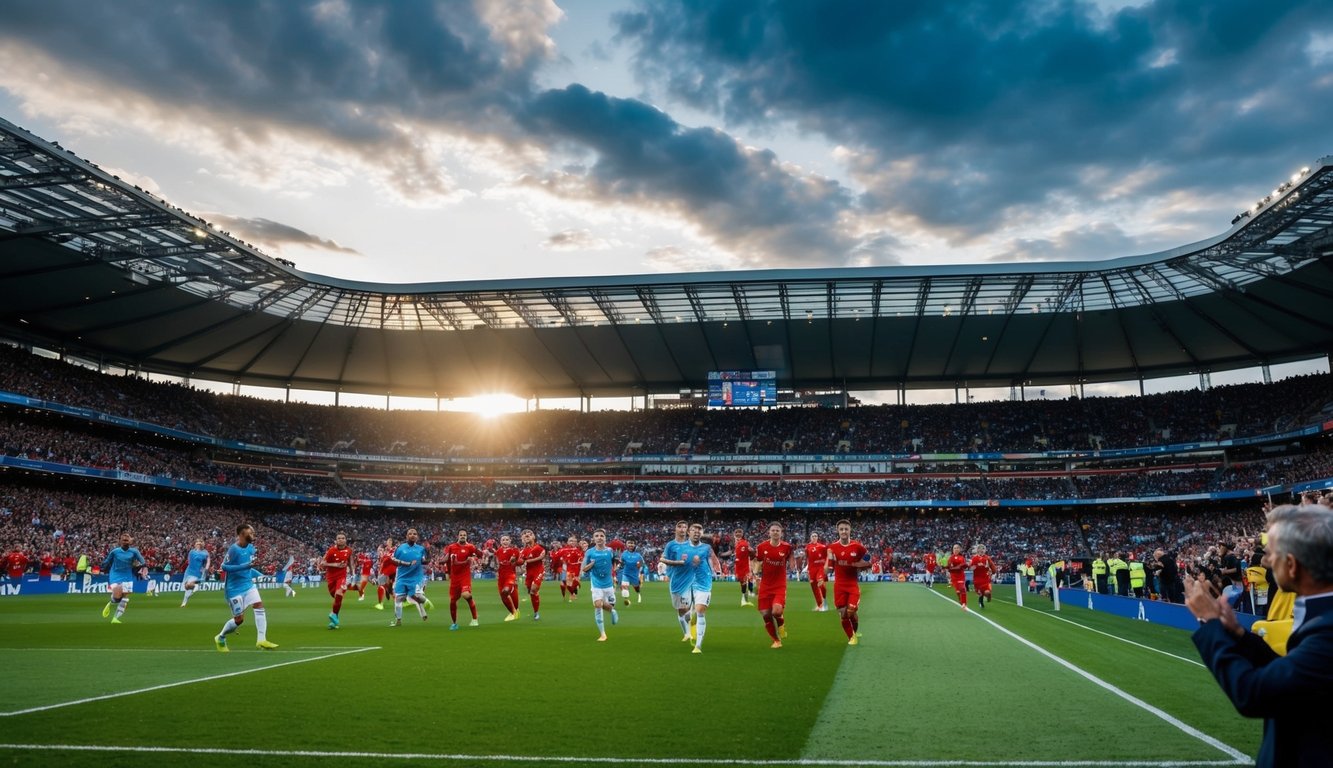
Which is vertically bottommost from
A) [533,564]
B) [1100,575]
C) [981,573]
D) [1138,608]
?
[1138,608]

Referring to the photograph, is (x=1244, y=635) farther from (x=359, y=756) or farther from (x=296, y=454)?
(x=296, y=454)

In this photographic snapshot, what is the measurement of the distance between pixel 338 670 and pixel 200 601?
2487 centimetres

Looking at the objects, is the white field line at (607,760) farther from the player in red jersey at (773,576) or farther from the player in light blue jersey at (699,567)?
the player in red jersey at (773,576)

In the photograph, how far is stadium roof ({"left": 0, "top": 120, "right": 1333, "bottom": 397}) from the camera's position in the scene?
4166 centimetres

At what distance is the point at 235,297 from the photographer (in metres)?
57.3

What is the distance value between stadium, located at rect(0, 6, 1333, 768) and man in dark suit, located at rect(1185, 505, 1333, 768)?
432 centimetres

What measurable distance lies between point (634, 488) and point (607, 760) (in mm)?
65832

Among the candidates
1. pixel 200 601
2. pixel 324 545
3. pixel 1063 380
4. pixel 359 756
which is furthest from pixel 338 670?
pixel 1063 380

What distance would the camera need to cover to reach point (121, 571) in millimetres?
24125

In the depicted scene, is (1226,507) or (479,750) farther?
(1226,507)

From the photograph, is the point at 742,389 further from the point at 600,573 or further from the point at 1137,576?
the point at 600,573

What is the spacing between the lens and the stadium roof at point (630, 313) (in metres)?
41.7

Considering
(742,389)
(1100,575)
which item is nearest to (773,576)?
(1100,575)

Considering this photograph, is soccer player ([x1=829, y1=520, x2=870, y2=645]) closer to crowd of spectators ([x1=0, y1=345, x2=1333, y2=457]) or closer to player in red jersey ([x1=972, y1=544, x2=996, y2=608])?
player in red jersey ([x1=972, y1=544, x2=996, y2=608])
